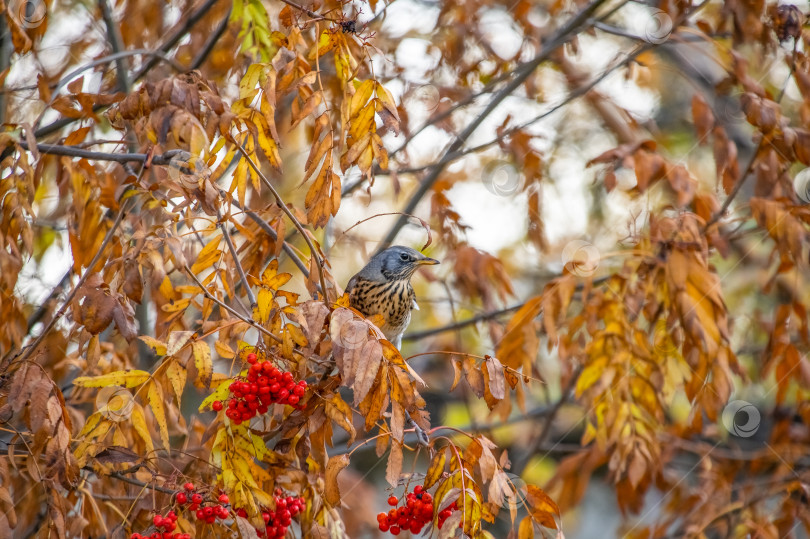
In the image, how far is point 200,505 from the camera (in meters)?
2.69

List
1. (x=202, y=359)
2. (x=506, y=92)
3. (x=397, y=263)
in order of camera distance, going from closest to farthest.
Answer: (x=202, y=359)
(x=506, y=92)
(x=397, y=263)

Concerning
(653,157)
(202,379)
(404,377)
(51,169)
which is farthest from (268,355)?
(51,169)

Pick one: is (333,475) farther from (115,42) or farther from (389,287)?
(115,42)

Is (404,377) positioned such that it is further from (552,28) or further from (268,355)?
(552,28)

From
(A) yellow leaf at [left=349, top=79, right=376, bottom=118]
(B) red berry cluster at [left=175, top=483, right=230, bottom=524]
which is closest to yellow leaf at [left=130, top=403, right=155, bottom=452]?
(B) red berry cluster at [left=175, top=483, right=230, bottom=524]

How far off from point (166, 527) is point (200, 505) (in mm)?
155

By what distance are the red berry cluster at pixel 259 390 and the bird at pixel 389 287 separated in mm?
2005

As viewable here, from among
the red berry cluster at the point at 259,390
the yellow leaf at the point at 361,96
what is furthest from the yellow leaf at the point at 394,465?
the yellow leaf at the point at 361,96

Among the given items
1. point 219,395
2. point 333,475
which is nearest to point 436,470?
point 333,475

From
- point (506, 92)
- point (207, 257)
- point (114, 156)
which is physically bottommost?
point (207, 257)

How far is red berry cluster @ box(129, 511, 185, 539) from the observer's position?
2.53 metres

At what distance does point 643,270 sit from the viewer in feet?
13.6

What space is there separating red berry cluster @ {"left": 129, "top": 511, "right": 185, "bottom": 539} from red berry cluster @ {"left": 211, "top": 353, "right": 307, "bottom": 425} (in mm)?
377

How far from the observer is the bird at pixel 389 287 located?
4707mm
